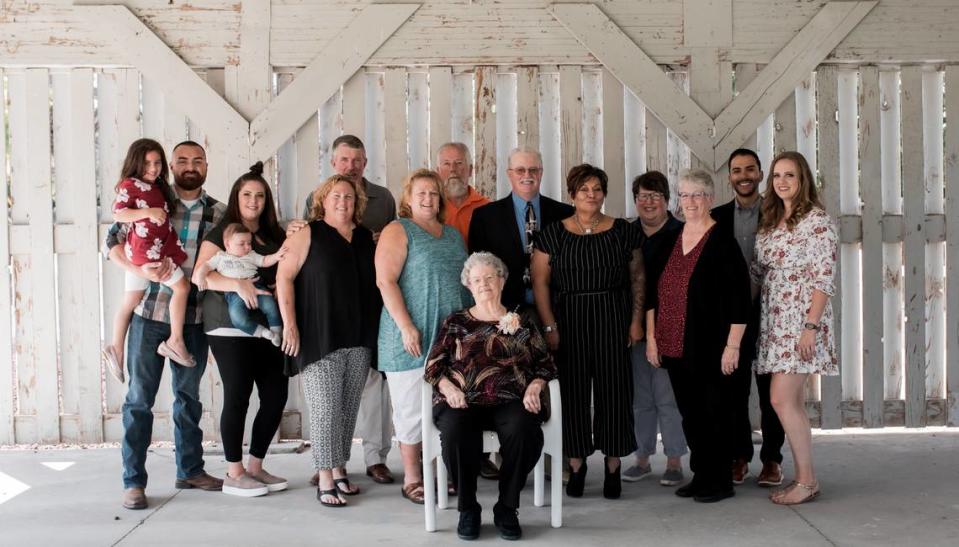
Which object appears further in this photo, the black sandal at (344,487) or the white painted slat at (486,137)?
the white painted slat at (486,137)

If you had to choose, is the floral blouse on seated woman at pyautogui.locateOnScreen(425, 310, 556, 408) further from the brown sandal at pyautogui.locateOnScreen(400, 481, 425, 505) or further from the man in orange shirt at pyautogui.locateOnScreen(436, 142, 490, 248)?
the man in orange shirt at pyautogui.locateOnScreen(436, 142, 490, 248)

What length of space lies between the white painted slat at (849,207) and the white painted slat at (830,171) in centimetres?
5

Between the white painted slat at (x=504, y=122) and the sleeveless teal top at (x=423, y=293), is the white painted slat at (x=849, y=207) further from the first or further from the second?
the sleeveless teal top at (x=423, y=293)

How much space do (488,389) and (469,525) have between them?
0.56 meters

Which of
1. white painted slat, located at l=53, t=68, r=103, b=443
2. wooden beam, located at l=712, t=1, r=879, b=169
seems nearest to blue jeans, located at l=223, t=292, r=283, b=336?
white painted slat, located at l=53, t=68, r=103, b=443

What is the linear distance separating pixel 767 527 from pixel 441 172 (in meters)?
2.32

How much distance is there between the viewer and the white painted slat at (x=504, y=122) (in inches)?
232

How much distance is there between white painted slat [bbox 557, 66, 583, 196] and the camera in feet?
19.2

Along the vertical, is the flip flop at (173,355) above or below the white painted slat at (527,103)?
below

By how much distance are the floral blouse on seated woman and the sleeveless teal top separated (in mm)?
199

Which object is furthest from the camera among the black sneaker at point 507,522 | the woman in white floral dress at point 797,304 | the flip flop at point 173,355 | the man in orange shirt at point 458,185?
the man in orange shirt at point 458,185

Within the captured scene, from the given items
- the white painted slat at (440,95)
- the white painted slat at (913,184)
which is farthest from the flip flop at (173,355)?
the white painted slat at (913,184)

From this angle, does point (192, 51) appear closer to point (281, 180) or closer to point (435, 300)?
point (281, 180)

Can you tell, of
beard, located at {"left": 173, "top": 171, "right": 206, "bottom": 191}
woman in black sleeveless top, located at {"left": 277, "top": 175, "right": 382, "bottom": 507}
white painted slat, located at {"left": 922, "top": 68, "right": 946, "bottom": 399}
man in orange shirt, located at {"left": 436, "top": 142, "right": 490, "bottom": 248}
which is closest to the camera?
woman in black sleeveless top, located at {"left": 277, "top": 175, "right": 382, "bottom": 507}
